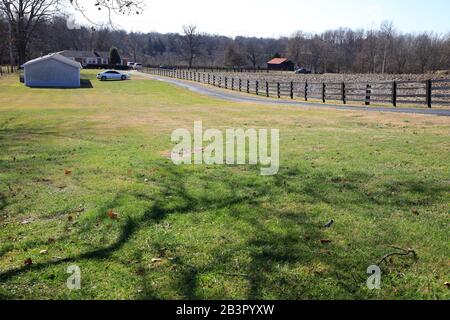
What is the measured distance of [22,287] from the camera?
411 cm

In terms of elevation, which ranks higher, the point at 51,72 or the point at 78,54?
the point at 78,54

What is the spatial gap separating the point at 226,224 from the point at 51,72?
50.7 m

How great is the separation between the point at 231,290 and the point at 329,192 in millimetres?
3370

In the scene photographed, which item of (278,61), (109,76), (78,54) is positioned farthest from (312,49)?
(109,76)

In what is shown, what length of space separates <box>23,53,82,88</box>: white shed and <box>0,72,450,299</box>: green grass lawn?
43.2 m

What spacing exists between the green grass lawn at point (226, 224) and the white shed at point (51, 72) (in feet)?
142

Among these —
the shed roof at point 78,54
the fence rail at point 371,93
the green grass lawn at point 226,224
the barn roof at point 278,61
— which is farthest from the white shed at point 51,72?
the barn roof at point 278,61

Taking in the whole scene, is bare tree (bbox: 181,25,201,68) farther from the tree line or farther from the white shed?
the white shed

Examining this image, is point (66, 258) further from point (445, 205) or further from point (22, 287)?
point (445, 205)

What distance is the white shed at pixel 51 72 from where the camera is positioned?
50.1 metres

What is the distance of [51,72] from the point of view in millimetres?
50812

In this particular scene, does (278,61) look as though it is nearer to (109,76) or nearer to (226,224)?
(109,76)

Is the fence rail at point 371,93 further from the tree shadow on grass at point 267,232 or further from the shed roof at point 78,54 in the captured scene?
the shed roof at point 78,54
